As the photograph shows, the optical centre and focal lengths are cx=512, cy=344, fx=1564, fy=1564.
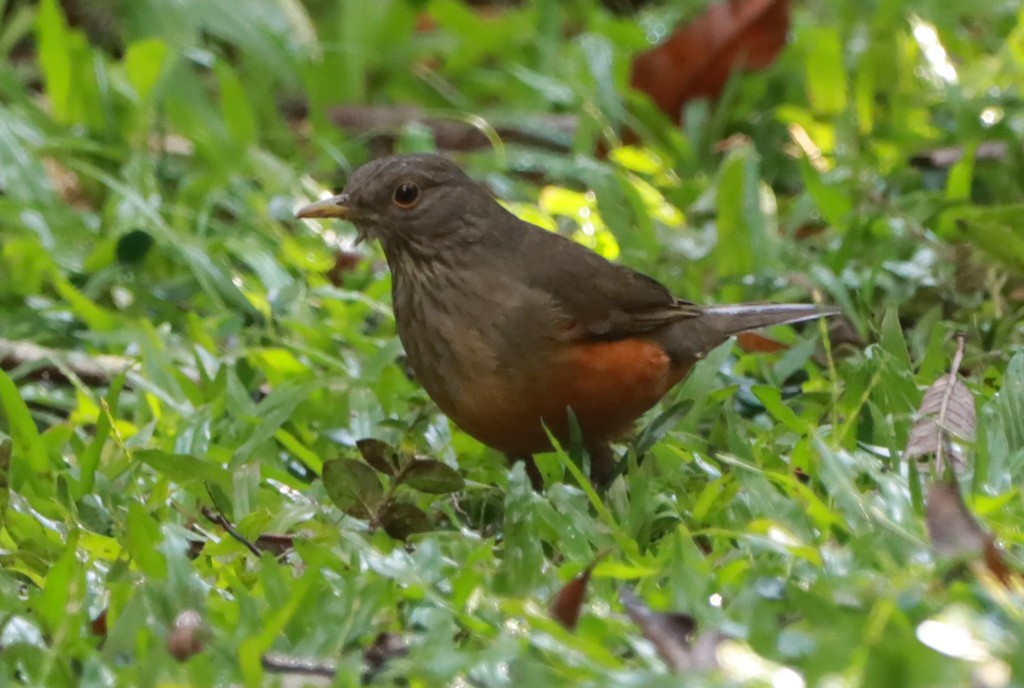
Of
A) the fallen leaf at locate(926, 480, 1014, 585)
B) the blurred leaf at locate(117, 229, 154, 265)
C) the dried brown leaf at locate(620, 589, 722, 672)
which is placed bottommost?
the blurred leaf at locate(117, 229, 154, 265)

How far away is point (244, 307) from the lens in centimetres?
558

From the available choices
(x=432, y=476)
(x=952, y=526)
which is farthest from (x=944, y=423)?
(x=432, y=476)

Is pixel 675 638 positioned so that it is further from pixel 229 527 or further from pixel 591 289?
pixel 591 289

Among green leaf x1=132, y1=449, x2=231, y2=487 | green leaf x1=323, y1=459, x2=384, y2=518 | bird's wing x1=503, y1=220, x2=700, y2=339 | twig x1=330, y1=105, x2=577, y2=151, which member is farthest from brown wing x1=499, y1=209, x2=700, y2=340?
twig x1=330, y1=105, x2=577, y2=151

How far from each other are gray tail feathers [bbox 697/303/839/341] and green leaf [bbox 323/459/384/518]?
135 centimetres

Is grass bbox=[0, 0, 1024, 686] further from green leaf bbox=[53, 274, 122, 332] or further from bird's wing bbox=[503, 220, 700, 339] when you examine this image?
bird's wing bbox=[503, 220, 700, 339]

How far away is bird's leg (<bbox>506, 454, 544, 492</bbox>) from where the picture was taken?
434 centimetres

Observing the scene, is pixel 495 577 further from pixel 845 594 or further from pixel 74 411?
pixel 74 411

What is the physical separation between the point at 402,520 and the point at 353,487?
0.14m

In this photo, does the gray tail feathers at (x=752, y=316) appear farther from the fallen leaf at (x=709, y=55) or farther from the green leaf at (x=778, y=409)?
the fallen leaf at (x=709, y=55)

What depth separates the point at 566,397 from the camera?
4.18m

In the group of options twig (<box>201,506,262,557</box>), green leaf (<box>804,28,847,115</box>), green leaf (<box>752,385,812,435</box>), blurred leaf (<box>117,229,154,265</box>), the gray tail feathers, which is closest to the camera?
twig (<box>201,506,262,557</box>)

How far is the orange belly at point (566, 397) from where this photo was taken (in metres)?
4.11

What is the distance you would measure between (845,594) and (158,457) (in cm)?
191
